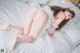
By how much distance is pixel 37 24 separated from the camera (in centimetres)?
158

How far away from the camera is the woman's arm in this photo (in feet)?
5.06

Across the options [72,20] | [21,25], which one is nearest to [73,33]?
[72,20]

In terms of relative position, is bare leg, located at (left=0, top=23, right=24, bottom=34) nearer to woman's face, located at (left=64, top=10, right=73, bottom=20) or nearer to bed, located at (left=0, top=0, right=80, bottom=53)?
bed, located at (left=0, top=0, right=80, bottom=53)

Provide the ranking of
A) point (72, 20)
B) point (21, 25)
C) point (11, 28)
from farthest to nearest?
1. point (72, 20)
2. point (21, 25)
3. point (11, 28)

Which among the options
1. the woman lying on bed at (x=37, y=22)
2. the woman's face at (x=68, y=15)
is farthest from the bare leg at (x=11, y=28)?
the woman's face at (x=68, y=15)

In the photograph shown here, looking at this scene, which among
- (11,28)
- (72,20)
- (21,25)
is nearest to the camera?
(11,28)

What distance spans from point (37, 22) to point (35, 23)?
0.07 feet

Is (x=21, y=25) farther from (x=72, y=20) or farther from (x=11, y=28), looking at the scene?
(x=72, y=20)

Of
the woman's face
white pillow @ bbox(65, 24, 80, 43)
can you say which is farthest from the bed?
the woman's face

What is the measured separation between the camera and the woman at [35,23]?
5.06 ft

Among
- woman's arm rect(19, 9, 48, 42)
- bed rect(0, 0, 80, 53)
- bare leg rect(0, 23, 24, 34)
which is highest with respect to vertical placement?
woman's arm rect(19, 9, 48, 42)

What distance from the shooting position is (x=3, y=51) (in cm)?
139

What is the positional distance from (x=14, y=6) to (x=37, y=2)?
0.81 ft

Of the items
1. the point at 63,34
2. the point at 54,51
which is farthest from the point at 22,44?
the point at 63,34
